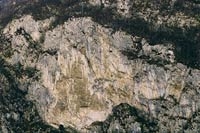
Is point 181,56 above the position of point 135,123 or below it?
above

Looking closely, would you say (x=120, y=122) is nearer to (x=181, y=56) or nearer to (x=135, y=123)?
(x=135, y=123)

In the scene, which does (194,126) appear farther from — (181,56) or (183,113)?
(181,56)

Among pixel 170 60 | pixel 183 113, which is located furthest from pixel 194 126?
pixel 170 60

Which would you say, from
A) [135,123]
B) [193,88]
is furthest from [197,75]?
[135,123]

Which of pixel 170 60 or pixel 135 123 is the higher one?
pixel 170 60

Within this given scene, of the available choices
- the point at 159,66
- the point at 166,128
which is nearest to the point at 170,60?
the point at 159,66

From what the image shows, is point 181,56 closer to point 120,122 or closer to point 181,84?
point 181,84

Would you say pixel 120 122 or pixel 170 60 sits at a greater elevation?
pixel 170 60
